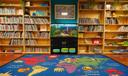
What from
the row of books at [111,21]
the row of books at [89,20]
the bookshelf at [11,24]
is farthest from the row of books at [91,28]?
the bookshelf at [11,24]

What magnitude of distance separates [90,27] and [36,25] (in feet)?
6.68

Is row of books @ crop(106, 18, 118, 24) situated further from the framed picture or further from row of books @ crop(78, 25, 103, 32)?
the framed picture

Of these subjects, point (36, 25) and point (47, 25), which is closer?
point (36, 25)

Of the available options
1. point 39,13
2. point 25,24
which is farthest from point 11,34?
point 39,13

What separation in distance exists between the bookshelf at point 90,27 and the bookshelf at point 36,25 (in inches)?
49.9

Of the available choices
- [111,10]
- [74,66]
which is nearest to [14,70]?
[74,66]

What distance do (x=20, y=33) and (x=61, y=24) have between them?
1594 millimetres

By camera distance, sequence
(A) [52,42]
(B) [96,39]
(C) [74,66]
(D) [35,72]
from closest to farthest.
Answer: (D) [35,72] < (C) [74,66] < (A) [52,42] < (B) [96,39]

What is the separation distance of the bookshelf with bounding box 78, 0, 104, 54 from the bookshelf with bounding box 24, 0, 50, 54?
4.16ft

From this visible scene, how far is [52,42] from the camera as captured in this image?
6.73 meters

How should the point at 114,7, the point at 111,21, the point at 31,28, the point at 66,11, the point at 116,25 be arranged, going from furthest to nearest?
the point at 116,25
the point at 114,7
the point at 111,21
the point at 31,28
the point at 66,11

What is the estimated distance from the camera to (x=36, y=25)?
272 inches

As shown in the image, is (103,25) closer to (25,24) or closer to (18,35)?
(25,24)

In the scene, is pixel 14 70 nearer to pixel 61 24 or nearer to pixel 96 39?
pixel 61 24
